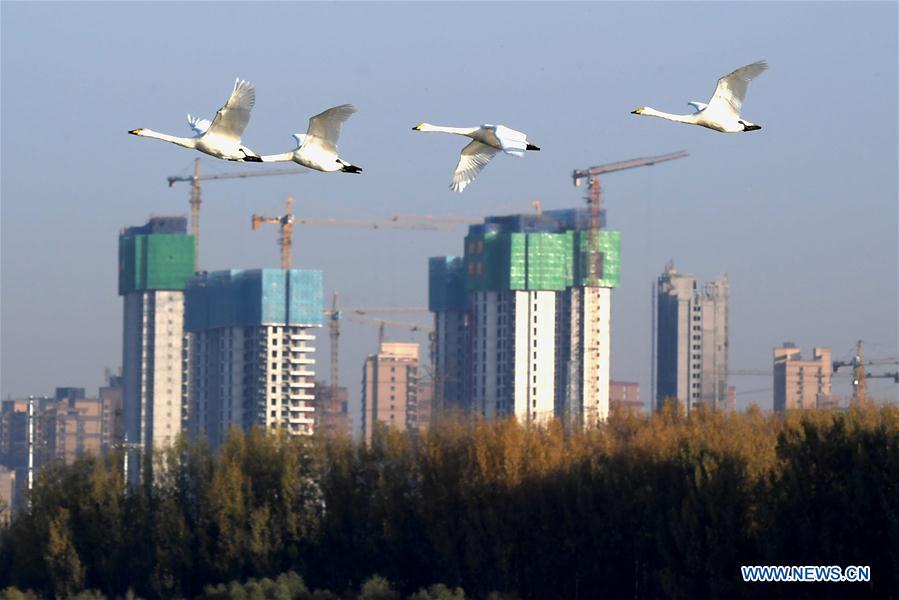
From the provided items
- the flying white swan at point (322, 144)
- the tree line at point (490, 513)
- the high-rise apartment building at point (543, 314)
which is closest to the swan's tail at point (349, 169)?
the flying white swan at point (322, 144)

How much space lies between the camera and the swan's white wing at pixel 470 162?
2702 centimetres

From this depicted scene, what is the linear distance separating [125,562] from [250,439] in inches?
253

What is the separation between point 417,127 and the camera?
28.0m

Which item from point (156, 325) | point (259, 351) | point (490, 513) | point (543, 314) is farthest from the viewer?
point (156, 325)

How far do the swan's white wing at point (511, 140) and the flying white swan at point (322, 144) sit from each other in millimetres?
2270

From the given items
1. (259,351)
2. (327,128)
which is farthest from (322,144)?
(259,351)

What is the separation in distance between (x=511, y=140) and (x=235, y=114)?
12.8ft

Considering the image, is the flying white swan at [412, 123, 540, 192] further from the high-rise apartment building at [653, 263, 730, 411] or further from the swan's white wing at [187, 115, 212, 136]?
the high-rise apartment building at [653, 263, 730, 411]

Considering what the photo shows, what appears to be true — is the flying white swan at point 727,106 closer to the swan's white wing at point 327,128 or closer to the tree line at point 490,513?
the swan's white wing at point 327,128

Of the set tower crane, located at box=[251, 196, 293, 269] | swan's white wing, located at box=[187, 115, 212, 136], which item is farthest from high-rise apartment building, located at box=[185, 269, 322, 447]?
swan's white wing, located at box=[187, 115, 212, 136]

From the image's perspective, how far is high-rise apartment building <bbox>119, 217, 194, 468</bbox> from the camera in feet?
610

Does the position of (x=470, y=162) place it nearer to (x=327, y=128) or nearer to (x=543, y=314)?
(x=327, y=128)

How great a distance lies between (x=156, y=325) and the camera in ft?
614

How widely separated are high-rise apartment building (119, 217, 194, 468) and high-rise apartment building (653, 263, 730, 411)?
4927 centimetres
